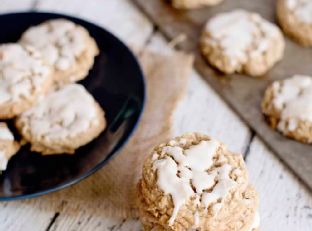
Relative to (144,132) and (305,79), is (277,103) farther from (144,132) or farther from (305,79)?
(144,132)

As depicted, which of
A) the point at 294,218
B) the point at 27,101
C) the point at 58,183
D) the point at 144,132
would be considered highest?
the point at 27,101

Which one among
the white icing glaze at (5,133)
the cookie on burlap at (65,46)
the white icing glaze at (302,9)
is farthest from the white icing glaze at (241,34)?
the white icing glaze at (5,133)

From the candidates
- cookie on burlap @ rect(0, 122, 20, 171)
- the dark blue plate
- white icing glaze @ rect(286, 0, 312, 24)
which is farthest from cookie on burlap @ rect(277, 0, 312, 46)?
cookie on burlap @ rect(0, 122, 20, 171)

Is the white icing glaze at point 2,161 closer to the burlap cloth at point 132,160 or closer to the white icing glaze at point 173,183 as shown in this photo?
the burlap cloth at point 132,160

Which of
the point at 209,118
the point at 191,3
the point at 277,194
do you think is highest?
the point at 191,3

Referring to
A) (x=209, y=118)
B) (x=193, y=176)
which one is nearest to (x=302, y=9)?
(x=209, y=118)

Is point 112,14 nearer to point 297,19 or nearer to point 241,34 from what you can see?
point 241,34

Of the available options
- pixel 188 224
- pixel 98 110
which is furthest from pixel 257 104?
pixel 188 224
